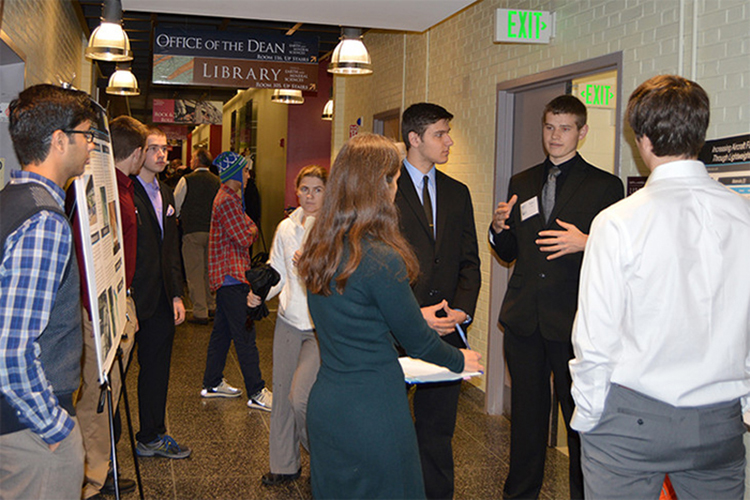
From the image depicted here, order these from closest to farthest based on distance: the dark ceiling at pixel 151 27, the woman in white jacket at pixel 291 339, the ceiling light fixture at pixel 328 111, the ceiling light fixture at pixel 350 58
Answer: the woman in white jacket at pixel 291 339 → the ceiling light fixture at pixel 350 58 → the dark ceiling at pixel 151 27 → the ceiling light fixture at pixel 328 111

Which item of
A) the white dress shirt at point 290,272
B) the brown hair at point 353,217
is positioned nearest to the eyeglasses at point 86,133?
the brown hair at point 353,217

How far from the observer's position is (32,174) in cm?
193

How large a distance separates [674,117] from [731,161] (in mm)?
1562

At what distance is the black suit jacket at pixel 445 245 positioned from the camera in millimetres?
3256

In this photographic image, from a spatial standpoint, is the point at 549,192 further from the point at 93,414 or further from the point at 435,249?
the point at 93,414

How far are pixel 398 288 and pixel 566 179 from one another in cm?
173

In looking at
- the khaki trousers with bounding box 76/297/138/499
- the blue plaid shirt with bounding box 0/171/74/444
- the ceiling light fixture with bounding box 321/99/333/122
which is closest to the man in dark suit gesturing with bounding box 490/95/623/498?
the khaki trousers with bounding box 76/297/138/499

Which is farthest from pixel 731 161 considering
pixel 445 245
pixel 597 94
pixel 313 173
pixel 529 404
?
pixel 597 94

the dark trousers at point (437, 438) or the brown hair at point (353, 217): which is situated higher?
the brown hair at point (353, 217)

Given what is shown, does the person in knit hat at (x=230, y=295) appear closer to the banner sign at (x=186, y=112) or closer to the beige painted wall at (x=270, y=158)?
the beige painted wall at (x=270, y=158)

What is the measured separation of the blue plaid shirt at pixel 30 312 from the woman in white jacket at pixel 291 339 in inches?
66.8

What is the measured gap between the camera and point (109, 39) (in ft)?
20.0

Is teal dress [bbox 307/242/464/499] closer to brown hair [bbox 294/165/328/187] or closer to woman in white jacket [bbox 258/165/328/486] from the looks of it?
woman in white jacket [bbox 258/165/328/486]

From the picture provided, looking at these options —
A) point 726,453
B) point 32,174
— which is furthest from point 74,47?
point 726,453
